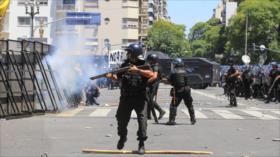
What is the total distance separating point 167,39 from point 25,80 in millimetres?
125293

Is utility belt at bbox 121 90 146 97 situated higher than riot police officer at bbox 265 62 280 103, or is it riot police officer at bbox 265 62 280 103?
utility belt at bbox 121 90 146 97

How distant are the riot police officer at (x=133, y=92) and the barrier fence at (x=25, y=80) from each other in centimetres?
765

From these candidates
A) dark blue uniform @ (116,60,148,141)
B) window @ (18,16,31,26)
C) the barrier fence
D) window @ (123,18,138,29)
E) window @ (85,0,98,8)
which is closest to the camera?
dark blue uniform @ (116,60,148,141)

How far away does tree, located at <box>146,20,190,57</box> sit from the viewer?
5567 inches

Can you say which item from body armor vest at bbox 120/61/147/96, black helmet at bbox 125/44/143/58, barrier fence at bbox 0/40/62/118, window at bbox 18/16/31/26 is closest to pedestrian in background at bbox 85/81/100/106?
barrier fence at bbox 0/40/62/118

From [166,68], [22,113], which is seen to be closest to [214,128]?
[22,113]

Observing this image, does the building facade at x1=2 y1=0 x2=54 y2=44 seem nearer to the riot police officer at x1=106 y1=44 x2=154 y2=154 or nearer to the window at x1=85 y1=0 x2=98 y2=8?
the window at x1=85 y1=0 x2=98 y2=8

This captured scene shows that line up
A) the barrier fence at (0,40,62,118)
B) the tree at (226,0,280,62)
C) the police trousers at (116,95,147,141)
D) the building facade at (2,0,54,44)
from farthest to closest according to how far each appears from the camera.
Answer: the tree at (226,0,280,62), the building facade at (2,0,54,44), the barrier fence at (0,40,62,118), the police trousers at (116,95,147,141)

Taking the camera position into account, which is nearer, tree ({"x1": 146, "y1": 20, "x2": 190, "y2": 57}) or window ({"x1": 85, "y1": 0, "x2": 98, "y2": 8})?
window ({"x1": 85, "y1": 0, "x2": 98, "y2": 8})

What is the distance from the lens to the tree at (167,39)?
141400 mm

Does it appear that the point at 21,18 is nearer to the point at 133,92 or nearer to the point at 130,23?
the point at 130,23

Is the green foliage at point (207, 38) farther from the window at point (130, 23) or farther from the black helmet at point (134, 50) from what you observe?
the black helmet at point (134, 50)

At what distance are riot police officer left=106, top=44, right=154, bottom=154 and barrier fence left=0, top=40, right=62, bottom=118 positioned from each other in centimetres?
Answer: 765

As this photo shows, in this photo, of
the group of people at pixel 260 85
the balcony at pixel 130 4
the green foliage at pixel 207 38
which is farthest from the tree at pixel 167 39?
the group of people at pixel 260 85
